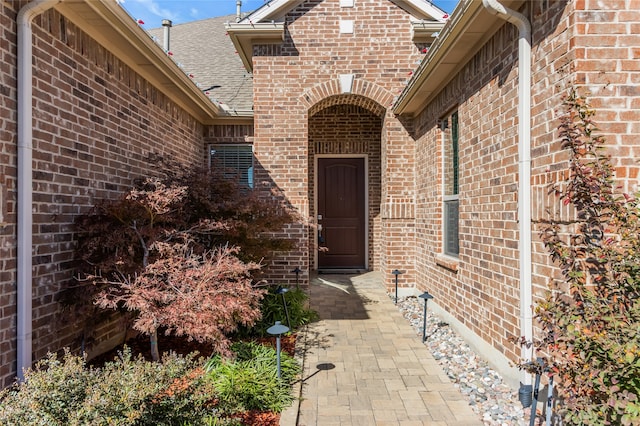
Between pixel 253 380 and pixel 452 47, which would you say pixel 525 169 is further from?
pixel 253 380

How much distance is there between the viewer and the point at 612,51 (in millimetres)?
2566

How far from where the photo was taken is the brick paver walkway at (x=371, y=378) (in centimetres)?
312

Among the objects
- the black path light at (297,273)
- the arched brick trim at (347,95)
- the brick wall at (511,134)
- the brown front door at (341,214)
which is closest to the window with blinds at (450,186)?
the brick wall at (511,134)

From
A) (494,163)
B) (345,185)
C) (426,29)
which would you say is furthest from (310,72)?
(494,163)

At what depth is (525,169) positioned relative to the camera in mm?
3061

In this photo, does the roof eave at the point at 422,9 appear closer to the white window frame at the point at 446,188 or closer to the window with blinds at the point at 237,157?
the white window frame at the point at 446,188

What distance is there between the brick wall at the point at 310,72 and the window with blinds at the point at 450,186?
4.77 ft

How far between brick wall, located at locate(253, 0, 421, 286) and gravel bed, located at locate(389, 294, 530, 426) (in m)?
2.52

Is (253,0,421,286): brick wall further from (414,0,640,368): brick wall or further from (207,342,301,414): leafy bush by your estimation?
(207,342,301,414): leafy bush

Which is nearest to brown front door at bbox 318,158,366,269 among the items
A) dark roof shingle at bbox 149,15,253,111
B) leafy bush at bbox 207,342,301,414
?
dark roof shingle at bbox 149,15,253,111

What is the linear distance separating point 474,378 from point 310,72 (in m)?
5.25

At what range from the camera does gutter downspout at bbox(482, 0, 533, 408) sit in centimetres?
305

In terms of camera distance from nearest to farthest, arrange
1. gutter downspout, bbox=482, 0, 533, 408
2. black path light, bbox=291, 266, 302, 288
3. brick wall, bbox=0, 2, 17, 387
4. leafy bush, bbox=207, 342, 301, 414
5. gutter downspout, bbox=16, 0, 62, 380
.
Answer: brick wall, bbox=0, 2, 17, 387, gutter downspout, bbox=16, 0, 62, 380, gutter downspout, bbox=482, 0, 533, 408, leafy bush, bbox=207, 342, 301, 414, black path light, bbox=291, 266, 302, 288

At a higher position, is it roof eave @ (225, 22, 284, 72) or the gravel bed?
roof eave @ (225, 22, 284, 72)
